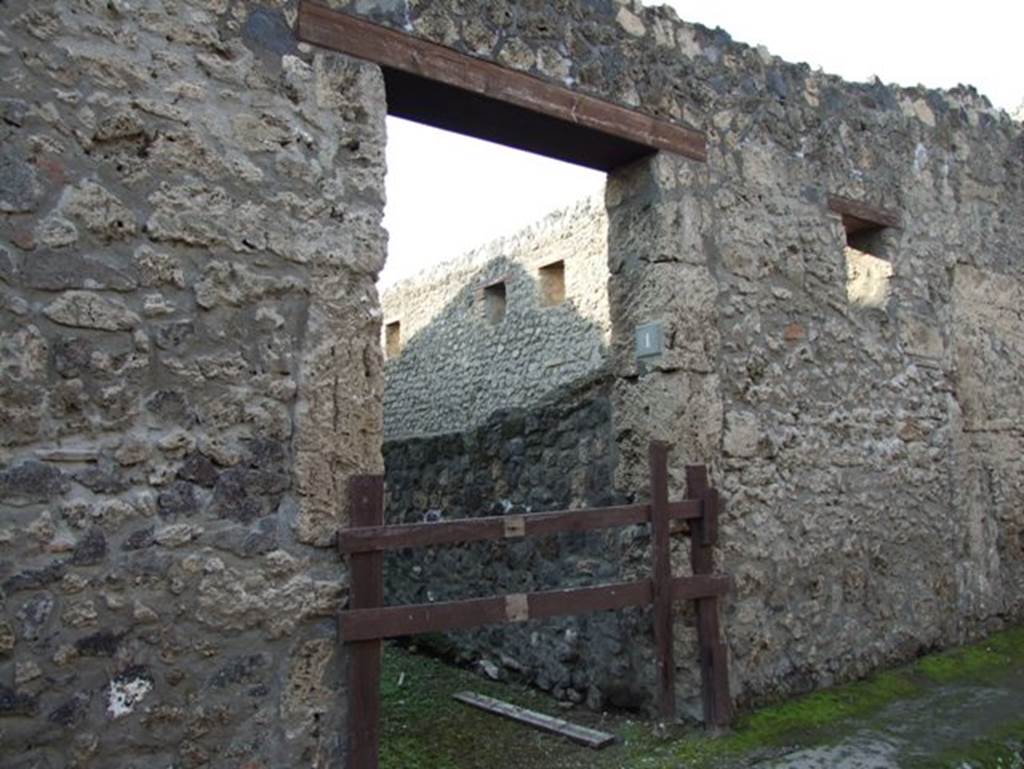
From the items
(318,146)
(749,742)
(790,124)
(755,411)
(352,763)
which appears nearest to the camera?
(352,763)

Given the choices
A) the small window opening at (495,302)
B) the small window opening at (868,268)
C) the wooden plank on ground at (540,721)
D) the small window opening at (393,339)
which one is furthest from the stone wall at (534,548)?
the small window opening at (393,339)

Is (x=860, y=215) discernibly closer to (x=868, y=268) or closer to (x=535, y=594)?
(x=868, y=268)

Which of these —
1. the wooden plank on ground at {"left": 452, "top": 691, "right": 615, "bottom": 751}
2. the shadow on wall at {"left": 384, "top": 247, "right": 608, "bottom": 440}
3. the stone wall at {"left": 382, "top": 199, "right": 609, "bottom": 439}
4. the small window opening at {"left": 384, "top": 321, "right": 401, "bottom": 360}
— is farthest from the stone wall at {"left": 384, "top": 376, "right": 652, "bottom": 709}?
the small window opening at {"left": 384, "top": 321, "right": 401, "bottom": 360}

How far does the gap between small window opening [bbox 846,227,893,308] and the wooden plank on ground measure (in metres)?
2.73

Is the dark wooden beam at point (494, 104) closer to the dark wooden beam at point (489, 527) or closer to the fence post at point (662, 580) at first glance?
the fence post at point (662, 580)

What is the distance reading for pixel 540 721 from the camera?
3852 mm

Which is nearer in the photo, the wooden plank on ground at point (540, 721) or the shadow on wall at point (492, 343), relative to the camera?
the wooden plank on ground at point (540, 721)

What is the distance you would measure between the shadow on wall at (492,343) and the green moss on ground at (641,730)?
15.5ft

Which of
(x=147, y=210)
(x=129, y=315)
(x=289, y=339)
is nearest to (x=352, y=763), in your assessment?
(x=289, y=339)

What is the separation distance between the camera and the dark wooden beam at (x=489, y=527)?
9.48 ft

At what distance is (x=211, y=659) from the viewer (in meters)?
2.63

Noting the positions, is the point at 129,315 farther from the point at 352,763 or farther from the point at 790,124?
the point at 790,124

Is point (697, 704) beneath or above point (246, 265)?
beneath

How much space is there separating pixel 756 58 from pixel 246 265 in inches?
114
